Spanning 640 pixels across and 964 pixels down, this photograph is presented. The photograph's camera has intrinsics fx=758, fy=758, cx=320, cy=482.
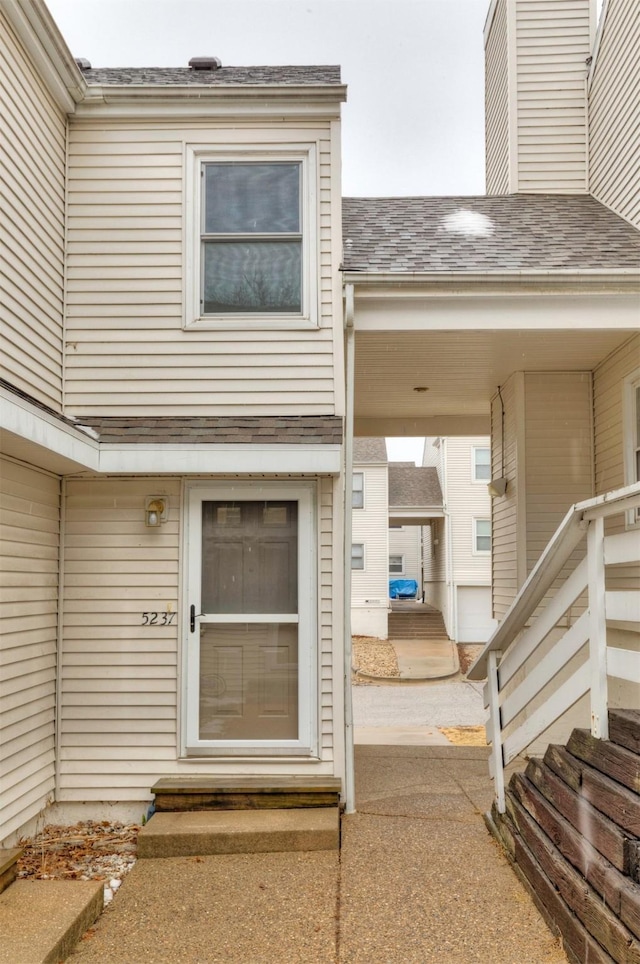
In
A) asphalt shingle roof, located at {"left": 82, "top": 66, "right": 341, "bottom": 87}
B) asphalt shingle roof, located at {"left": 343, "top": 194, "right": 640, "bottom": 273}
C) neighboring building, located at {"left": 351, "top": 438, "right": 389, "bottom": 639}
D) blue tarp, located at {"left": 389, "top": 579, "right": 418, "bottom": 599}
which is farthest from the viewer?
blue tarp, located at {"left": 389, "top": 579, "right": 418, "bottom": 599}

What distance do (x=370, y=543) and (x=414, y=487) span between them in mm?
3259

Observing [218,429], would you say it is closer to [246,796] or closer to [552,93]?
[246,796]

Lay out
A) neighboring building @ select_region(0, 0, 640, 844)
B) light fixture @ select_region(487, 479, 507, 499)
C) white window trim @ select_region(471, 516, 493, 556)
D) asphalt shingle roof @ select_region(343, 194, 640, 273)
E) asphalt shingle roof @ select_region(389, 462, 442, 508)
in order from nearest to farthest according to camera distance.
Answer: neighboring building @ select_region(0, 0, 640, 844), asphalt shingle roof @ select_region(343, 194, 640, 273), light fixture @ select_region(487, 479, 507, 499), white window trim @ select_region(471, 516, 493, 556), asphalt shingle roof @ select_region(389, 462, 442, 508)

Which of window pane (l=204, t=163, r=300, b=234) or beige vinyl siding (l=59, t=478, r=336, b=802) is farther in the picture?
window pane (l=204, t=163, r=300, b=234)

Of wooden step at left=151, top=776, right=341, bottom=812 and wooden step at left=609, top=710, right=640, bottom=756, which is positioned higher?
wooden step at left=609, top=710, right=640, bottom=756

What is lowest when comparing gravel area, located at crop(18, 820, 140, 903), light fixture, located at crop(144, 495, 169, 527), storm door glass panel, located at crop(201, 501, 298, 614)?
gravel area, located at crop(18, 820, 140, 903)

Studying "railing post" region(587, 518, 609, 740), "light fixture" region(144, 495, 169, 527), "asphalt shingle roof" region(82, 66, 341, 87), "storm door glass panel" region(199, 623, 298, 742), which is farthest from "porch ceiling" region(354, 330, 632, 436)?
"railing post" region(587, 518, 609, 740)

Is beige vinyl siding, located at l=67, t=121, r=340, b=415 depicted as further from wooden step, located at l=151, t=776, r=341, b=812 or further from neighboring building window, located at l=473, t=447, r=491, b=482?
neighboring building window, located at l=473, t=447, r=491, b=482

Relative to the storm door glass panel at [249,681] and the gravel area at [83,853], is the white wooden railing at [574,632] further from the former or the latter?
the gravel area at [83,853]

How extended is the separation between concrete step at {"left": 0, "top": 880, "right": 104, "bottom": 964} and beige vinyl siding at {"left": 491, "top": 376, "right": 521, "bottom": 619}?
435 centimetres

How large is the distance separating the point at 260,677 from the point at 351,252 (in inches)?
125

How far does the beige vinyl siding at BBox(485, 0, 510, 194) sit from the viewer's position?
28.2ft

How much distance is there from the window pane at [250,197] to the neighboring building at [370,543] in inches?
621

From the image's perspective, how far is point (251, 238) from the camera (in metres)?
5.31
